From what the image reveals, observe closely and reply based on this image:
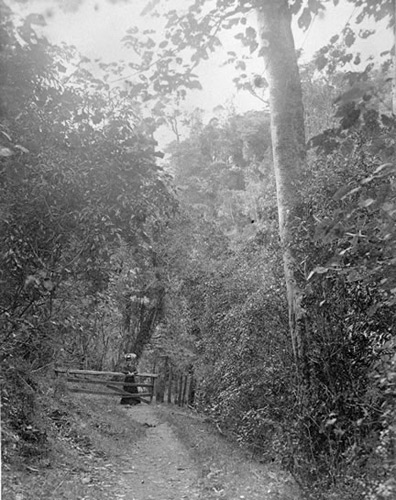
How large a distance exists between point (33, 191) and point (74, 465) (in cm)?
251

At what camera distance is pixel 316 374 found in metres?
3.37

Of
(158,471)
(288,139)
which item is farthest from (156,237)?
(158,471)

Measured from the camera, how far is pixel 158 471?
4895 millimetres

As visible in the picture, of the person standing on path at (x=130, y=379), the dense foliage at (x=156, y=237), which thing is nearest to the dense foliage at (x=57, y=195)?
the dense foliage at (x=156, y=237)

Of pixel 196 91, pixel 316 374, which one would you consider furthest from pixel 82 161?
pixel 316 374

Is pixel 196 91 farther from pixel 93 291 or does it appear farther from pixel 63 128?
pixel 93 291

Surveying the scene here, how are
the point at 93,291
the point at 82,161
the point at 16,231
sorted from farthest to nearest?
1. the point at 93,291
2. the point at 82,161
3. the point at 16,231

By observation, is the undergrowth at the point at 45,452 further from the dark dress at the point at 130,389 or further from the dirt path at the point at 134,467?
the dark dress at the point at 130,389

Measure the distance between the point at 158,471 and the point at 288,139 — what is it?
3.55 metres

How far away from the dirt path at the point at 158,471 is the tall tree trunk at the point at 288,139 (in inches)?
66.0

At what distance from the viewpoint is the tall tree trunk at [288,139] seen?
3545mm

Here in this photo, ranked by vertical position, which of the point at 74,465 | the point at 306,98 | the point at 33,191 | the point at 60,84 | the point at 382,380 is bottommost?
the point at 74,465

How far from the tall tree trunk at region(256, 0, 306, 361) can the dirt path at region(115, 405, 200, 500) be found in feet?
5.50

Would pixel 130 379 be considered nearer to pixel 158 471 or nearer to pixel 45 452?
pixel 158 471
